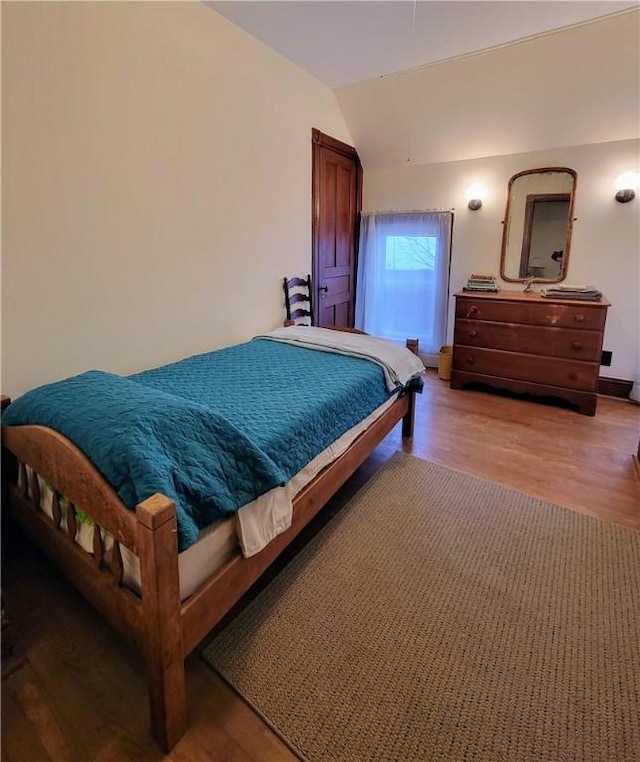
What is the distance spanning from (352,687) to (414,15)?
134 inches

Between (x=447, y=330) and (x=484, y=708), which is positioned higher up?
Result: (x=447, y=330)

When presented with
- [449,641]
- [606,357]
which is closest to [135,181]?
[449,641]

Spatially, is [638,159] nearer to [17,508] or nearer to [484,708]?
[484,708]

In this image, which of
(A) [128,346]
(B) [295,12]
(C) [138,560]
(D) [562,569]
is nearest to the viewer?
(C) [138,560]

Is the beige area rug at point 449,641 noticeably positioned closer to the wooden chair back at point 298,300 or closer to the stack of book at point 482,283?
the wooden chair back at point 298,300

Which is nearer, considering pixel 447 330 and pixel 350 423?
pixel 350 423

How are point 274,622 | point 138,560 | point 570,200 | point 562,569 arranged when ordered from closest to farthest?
point 138,560
point 274,622
point 562,569
point 570,200

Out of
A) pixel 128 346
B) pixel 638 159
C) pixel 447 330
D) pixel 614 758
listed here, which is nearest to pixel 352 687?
pixel 614 758

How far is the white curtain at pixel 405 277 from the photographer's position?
4324mm

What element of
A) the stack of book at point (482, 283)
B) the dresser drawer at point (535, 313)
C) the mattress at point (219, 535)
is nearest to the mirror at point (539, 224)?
the stack of book at point (482, 283)

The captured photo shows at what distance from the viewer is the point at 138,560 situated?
3.68ft

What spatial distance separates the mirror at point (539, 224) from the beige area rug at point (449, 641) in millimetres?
2467

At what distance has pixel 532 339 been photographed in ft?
11.6

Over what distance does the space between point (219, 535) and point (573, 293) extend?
10.8 ft
